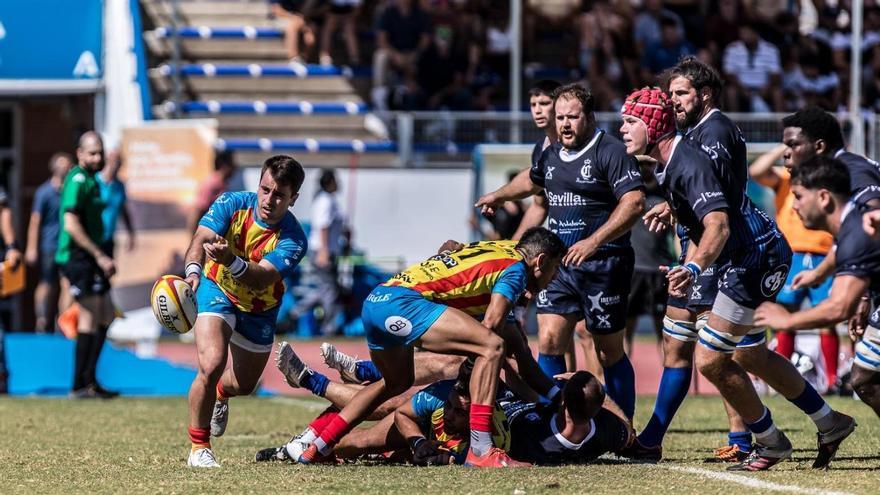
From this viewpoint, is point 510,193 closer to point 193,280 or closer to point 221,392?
point 221,392

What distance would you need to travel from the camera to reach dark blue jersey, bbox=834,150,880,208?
669 centimetres

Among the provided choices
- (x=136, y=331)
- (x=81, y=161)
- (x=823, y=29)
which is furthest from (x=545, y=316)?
(x=823, y=29)

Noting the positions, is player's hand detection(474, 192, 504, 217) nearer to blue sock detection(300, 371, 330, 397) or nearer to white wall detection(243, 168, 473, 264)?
blue sock detection(300, 371, 330, 397)

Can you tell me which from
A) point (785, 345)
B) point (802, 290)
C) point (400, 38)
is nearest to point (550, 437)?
point (785, 345)

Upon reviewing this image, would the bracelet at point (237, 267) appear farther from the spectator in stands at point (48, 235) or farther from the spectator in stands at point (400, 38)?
the spectator in stands at point (400, 38)

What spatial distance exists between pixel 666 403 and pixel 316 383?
2107mm

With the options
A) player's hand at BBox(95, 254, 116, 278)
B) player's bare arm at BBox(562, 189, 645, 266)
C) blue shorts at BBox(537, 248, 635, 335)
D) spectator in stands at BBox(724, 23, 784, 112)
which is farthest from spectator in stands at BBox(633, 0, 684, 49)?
player's bare arm at BBox(562, 189, 645, 266)

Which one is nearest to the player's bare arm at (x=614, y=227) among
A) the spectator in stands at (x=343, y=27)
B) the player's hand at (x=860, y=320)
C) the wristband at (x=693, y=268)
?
the wristband at (x=693, y=268)

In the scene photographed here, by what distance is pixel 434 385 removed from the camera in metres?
8.23

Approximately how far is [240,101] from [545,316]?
15483 mm

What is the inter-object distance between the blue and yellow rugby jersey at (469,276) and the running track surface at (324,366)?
5.58 m

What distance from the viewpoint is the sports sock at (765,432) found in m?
7.84

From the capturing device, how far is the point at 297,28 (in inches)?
939

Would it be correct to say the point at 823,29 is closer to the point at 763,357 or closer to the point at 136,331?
the point at 136,331
